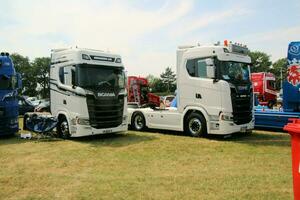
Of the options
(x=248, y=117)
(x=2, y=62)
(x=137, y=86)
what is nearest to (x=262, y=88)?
(x=137, y=86)

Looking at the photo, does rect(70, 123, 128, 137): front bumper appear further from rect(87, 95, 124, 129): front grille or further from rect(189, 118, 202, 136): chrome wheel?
rect(189, 118, 202, 136): chrome wheel

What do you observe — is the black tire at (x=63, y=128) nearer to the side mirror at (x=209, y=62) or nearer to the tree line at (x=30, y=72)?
the side mirror at (x=209, y=62)

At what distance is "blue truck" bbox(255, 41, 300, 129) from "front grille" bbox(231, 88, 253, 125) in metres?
2.11

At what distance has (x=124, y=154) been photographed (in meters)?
9.67

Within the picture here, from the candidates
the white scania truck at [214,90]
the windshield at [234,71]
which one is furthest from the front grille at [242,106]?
the windshield at [234,71]

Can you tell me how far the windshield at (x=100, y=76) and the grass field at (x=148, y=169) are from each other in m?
1.95

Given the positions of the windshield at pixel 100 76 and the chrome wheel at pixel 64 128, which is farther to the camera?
the chrome wheel at pixel 64 128

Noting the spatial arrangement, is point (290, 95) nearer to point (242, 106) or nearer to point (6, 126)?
point (242, 106)

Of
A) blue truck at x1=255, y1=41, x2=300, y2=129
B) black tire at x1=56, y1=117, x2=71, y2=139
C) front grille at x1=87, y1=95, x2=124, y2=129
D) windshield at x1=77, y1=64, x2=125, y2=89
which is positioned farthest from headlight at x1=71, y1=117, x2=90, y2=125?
blue truck at x1=255, y1=41, x2=300, y2=129

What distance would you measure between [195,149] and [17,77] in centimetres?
761

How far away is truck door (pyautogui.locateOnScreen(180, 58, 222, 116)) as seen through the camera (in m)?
11.7

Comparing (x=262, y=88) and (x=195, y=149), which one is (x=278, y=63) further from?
(x=195, y=149)

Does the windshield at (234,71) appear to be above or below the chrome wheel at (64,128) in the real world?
above

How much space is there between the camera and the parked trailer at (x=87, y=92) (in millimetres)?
11945
